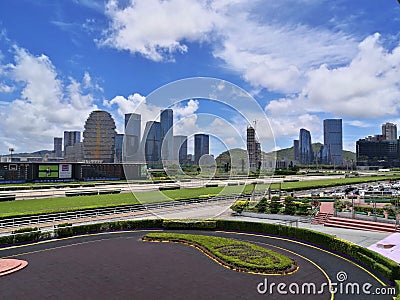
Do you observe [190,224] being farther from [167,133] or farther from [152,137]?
[152,137]

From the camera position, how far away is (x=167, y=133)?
22.9 m

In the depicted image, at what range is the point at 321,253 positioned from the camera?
15.9 meters

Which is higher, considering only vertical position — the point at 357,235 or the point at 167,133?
the point at 167,133

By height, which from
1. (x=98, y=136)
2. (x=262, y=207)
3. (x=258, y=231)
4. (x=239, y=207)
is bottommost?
(x=258, y=231)

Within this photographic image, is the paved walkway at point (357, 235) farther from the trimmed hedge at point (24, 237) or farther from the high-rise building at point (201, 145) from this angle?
the trimmed hedge at point (24, 237)

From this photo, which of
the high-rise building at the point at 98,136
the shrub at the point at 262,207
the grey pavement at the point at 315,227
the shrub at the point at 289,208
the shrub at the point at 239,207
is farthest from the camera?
the high-rise building at the point at 98,136

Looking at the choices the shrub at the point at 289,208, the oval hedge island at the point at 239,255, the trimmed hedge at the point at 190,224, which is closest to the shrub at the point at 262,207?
the shrub at the point at 289,208

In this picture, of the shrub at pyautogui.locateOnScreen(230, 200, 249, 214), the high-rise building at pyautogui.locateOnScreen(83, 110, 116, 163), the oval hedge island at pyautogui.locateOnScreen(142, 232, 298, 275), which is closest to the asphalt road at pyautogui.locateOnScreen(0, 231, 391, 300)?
the oval hedge island at pyautogui.locateOnScreen(142, 232, 298, 275)

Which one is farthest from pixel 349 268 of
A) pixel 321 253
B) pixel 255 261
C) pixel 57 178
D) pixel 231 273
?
pixel 57 178

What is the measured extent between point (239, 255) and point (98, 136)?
8895 cm

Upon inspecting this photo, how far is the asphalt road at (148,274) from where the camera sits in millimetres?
10914

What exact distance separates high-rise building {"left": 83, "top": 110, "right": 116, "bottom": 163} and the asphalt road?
83251 mm

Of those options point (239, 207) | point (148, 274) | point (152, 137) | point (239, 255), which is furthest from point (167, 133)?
point (148, 274)

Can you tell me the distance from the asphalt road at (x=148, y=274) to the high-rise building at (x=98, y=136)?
3278 inches
